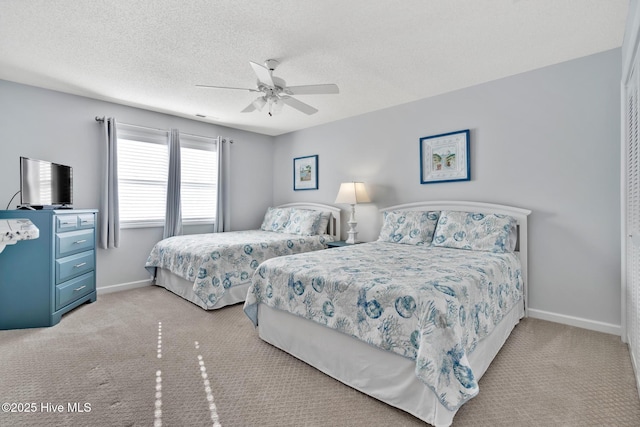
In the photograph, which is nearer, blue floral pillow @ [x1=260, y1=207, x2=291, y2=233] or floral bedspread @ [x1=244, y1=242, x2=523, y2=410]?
floral bedspread @ [x1=244, y1=242, x2=523, y2=410]

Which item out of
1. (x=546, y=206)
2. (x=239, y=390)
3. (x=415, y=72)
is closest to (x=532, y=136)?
(x=546, y=206)

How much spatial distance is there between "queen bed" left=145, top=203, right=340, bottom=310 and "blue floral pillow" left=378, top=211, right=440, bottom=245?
1.09 meters

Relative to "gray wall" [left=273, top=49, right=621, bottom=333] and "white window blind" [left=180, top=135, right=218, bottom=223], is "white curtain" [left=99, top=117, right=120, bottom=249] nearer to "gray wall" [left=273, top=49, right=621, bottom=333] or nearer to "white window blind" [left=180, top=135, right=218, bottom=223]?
"white window blind" [left=180, top=135, right=218, bottom=223]

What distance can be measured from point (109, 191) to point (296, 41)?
301 cm

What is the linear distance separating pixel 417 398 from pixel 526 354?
3.97ft

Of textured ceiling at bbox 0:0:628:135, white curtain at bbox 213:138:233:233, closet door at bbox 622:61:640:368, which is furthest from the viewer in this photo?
white curtain at bbox 213:138:233:233

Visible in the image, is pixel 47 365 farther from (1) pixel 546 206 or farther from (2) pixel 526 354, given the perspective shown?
(1) pixel 546 206

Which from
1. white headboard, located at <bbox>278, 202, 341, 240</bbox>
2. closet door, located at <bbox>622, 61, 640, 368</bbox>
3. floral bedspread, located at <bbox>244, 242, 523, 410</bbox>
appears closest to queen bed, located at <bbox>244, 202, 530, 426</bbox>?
floral bedspread, located at <bbox>244, 242, 523, 410</bbox>

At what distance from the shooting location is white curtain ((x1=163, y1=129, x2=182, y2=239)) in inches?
172

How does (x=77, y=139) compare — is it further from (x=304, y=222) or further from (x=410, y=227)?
(x=410, y=227)

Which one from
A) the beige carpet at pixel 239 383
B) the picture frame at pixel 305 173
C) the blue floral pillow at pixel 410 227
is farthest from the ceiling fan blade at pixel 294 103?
the beige carpet at pixel 239 383

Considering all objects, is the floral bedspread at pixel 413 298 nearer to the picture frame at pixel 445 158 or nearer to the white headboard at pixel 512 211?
the white headboard at pixel 512 211

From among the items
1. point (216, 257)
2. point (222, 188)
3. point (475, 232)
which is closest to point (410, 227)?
point (475, 232)

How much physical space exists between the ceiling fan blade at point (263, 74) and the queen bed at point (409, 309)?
4.85 feet
